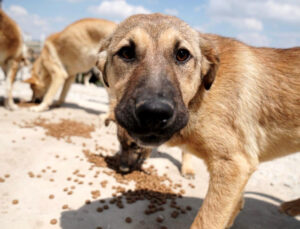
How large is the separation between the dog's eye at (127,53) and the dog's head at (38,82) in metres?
8.08

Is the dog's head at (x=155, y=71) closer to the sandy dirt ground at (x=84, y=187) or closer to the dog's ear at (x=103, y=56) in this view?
the dog's ear at (x=103, y=56)

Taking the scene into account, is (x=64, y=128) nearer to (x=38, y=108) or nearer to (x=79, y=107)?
(x=38, y=108)

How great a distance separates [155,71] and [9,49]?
307 inches

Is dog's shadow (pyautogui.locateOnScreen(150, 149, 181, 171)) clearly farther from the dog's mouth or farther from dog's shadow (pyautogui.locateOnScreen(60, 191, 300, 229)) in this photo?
the dog's mouth

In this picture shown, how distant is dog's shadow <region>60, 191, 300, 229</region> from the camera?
3.17 metres

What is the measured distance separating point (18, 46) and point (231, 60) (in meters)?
7.99

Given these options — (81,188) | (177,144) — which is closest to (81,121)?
(81,188)

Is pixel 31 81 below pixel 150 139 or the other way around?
below

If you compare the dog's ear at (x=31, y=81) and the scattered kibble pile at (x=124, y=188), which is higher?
the dog's ear at (x=31, y=81)

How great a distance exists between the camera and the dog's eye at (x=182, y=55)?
2.60 metres

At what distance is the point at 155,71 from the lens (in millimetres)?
2236

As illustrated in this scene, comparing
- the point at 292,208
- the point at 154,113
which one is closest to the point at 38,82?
the point at 154,113

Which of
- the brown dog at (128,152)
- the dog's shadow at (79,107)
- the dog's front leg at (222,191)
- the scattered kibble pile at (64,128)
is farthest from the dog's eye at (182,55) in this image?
the dog's shadow at (79,107)

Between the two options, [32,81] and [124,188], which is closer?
[124,188]
